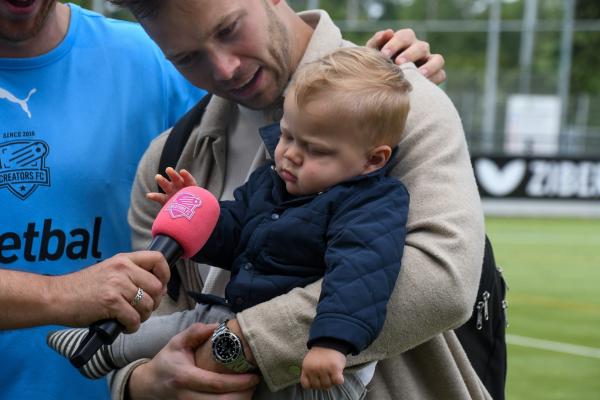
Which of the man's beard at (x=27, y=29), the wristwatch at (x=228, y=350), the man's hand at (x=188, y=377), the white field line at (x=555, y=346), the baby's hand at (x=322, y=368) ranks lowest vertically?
the white field line at (x=555, y=346)

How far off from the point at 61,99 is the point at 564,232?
1899 cm

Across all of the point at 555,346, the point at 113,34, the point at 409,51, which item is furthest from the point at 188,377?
the point at 555,346

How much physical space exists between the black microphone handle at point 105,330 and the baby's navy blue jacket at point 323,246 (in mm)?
205

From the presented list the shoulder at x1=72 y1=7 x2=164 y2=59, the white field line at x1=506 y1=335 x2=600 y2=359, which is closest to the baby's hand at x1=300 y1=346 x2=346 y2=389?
the shoulder at x1=72 y1=7 x2=164 y2=59

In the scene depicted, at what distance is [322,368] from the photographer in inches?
107

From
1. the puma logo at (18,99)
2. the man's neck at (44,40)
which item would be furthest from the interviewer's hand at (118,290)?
the man's neck at (44,40)

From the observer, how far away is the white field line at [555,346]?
10484 millimetres

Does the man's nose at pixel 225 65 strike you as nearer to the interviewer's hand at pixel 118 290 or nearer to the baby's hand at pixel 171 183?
the baby's hand at pixel 171 183

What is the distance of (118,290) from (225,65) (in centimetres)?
77

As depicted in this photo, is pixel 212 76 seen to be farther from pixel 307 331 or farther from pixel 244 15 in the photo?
pixel 307 331

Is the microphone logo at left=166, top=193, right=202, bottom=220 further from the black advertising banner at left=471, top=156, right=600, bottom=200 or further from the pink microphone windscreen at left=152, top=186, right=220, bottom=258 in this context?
the black advertising banner at left=471, top=156, right=600, bottom=200

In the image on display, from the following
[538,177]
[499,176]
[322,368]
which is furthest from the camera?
[538,177]

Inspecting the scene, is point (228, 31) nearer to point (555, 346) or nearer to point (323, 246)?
point (323, 246)

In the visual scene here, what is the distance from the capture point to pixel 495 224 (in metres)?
23.3
